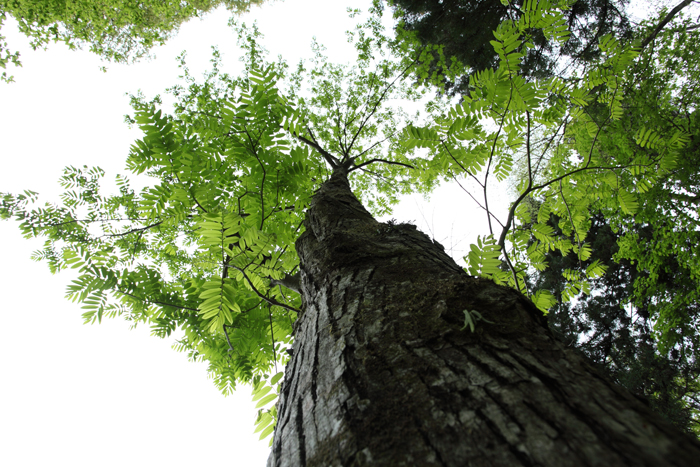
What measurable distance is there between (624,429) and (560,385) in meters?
0.11

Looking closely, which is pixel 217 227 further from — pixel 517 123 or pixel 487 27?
pixel 487 27

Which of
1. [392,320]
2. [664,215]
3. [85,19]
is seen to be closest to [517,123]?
[392,320]

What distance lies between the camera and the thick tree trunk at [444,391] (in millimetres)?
410

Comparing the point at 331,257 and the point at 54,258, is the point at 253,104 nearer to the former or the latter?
the point at 331,257

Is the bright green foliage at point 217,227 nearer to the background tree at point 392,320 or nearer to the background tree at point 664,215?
the background tree at point 392,320

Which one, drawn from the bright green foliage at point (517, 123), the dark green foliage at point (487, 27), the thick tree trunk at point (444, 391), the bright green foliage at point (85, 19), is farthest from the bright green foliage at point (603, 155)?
the bright green foliage at point (85, 19)

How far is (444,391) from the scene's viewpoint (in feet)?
1.85

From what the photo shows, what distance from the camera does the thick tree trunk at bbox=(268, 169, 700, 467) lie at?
410 mm

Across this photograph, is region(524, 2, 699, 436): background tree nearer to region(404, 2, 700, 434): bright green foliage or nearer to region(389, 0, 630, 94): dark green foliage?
region(404, 2, 700, 434): bright green foliage

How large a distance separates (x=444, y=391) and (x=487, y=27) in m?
6.60

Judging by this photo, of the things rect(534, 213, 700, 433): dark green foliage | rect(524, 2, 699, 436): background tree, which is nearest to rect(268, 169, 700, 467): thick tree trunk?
rect(524, 2, 699, 436): background tree

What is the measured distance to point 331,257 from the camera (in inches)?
52.9

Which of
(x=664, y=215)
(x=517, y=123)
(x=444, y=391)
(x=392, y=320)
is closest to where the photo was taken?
(x=444, y=391)

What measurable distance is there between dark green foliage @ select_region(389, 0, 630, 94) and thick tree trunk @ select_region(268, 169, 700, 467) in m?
5.79
